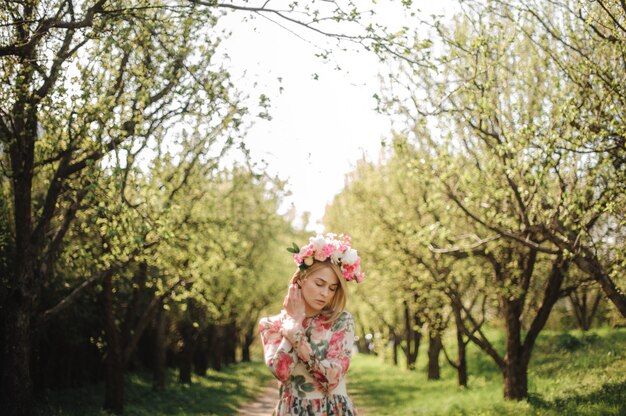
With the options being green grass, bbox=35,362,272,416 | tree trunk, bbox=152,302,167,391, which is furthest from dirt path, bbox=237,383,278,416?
tree trunk, bbox=152,302,167,391

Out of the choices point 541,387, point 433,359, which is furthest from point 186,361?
point 541,387

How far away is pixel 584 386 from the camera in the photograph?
1498 centimetres

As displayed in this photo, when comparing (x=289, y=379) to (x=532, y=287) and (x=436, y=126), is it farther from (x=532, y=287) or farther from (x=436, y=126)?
(x=532, y=287)

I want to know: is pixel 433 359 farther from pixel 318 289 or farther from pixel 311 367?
pixel 311 367

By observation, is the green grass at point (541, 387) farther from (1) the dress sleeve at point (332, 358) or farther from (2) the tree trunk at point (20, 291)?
(2) the tree trunk at point (20, 291)

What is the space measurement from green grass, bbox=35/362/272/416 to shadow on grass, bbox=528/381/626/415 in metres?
8.48

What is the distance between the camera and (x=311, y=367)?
18.7 ft

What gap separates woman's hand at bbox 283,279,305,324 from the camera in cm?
599

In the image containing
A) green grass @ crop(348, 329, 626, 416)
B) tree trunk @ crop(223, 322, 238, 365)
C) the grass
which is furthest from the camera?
tree trunk @ crop(223, 322, 238, 365)

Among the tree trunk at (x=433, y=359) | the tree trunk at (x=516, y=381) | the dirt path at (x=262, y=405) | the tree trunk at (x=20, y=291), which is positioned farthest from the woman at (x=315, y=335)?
the tree trunk at (x=433, y=359)

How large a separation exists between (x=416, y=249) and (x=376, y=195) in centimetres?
381

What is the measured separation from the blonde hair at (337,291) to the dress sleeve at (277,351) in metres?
0.43

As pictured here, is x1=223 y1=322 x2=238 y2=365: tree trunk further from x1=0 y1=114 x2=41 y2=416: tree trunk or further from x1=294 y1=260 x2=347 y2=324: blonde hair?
x1=294 y1=260 x2=347 y2=324: blonde hair

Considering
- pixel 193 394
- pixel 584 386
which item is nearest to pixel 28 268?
pixel 584 386
